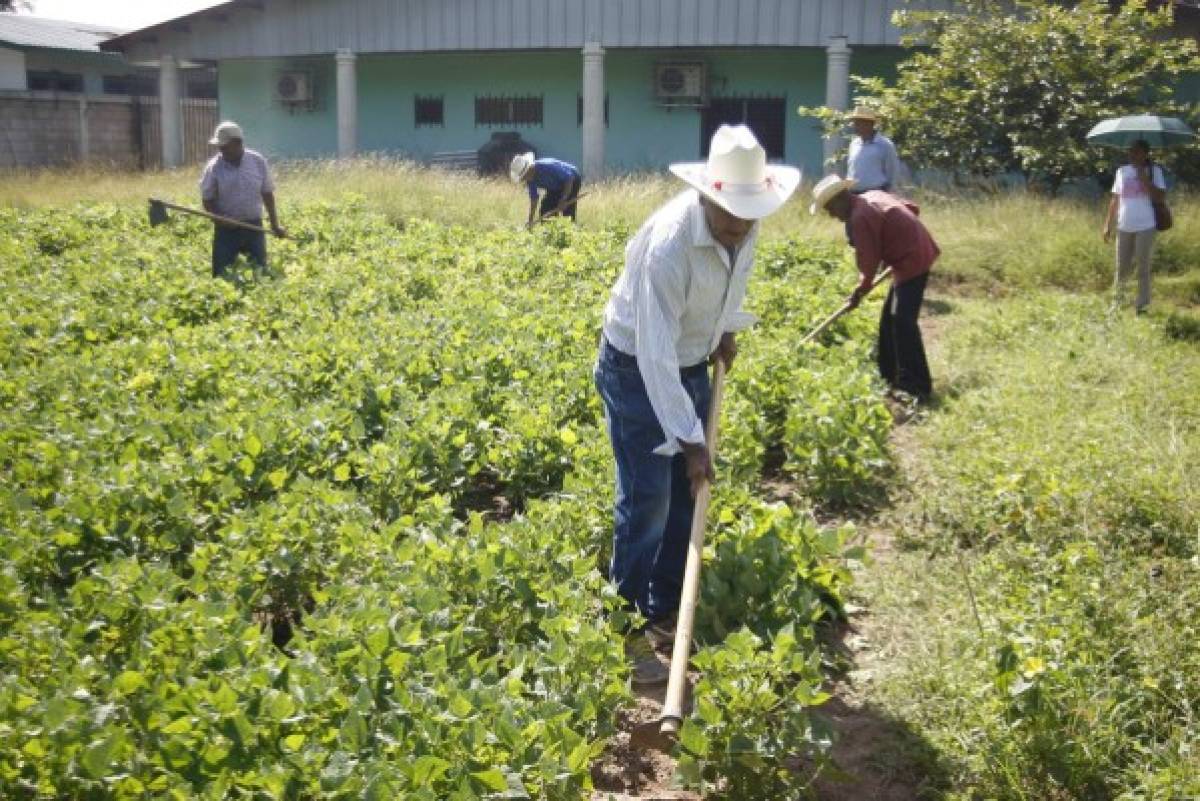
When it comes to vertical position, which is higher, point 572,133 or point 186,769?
point 572,133

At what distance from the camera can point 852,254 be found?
39.2 ft

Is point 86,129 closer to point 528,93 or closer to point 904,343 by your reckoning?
point 528,93

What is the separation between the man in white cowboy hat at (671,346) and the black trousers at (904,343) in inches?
120

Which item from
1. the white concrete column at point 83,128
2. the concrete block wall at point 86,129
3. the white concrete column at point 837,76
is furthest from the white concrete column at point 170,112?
the white concrete column at point 837,76

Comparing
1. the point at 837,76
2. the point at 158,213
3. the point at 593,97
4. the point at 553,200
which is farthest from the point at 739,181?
the point at 593,97

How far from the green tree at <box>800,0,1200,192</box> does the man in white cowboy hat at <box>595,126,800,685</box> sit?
10714 mm

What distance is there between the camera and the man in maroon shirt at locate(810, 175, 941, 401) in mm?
7473

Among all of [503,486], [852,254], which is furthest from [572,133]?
[503,486]

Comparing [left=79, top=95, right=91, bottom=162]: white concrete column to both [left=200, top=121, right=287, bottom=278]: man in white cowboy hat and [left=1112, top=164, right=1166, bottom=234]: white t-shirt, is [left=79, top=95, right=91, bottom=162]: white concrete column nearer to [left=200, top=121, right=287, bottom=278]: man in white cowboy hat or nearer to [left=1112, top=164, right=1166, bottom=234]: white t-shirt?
[left=200, top=121, right=287, bottom=278]: man in white cowboy hat

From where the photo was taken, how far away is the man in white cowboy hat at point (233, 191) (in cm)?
1044

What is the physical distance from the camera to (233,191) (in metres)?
10.5

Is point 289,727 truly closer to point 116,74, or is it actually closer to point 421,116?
point 421,116

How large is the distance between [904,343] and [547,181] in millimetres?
6560

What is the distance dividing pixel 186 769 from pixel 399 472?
2.47 metres
